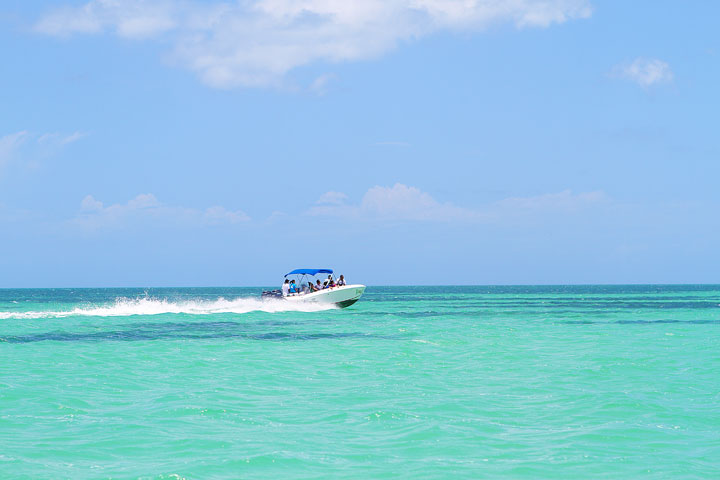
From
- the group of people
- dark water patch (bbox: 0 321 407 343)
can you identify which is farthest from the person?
dark water patch (bbox: 0 321 407 343)

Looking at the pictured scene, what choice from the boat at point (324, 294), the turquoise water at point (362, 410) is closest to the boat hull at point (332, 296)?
the boat at point (324, 294)

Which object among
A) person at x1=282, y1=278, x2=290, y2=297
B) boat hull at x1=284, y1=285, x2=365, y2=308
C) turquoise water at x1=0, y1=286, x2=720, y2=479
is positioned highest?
person at x1=282, y1=278, x2=290, y2=297

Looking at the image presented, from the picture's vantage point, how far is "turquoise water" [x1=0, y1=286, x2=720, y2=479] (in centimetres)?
1048

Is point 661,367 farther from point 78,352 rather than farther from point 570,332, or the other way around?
point 78,352

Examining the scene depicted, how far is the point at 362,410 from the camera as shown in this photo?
1405 centimetres

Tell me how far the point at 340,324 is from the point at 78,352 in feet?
54.6

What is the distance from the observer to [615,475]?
9.92m

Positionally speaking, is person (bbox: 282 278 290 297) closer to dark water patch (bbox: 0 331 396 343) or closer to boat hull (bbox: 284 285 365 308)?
boat hull (bbox: 284 285 365 308)

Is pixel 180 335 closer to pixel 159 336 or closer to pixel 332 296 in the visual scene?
pixel 159 336

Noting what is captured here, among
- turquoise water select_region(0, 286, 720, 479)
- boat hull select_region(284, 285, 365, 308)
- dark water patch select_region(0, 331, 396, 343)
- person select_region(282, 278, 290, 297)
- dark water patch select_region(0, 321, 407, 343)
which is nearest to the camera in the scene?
turquoise water select_region(0, 286, 720, 479)

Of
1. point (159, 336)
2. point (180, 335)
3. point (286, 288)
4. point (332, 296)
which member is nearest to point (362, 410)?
→ point (159, 336)

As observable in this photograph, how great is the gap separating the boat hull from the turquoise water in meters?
23.0

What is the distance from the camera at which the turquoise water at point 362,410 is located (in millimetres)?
10477

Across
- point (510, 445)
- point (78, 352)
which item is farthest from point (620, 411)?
point (78, 352)
